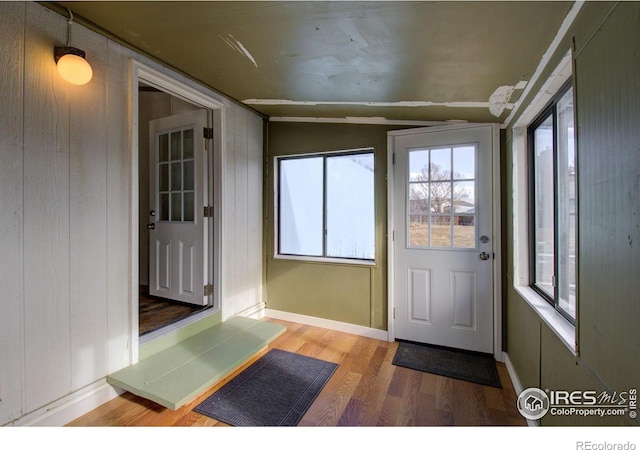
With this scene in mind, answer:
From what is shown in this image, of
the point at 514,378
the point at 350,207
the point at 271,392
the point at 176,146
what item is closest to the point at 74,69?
the point at 176,146

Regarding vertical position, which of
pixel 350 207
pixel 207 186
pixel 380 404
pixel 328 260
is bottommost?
pixel 380 404

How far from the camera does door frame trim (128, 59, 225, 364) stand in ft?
6.39

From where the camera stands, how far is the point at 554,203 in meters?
1.65

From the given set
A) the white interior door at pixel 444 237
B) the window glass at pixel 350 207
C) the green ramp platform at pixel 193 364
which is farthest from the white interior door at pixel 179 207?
the white interior door at pixel 444 237

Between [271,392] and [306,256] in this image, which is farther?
[306,256]

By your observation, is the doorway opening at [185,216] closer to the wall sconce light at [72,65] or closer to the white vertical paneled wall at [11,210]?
the wall sconce light at [72,65]

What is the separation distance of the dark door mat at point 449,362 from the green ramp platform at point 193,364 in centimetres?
115

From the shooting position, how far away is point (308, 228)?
3.30 metres

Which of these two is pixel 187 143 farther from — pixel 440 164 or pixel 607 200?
pixel 607 200

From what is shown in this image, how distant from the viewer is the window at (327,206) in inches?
119

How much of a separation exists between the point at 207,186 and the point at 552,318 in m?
2.70

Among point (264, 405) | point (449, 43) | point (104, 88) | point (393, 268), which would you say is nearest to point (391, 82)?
point (449, 43)

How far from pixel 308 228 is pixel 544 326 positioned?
225 centimetres
